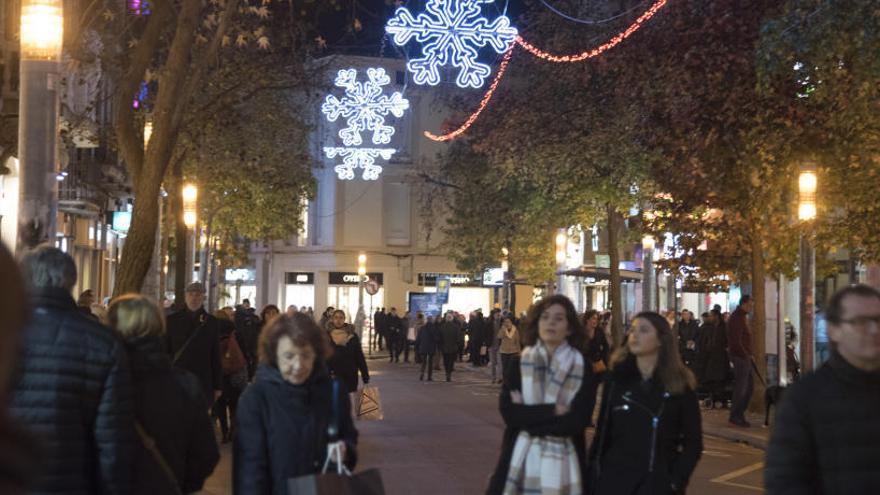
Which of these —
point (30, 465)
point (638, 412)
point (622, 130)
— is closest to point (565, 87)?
point (622, 130)

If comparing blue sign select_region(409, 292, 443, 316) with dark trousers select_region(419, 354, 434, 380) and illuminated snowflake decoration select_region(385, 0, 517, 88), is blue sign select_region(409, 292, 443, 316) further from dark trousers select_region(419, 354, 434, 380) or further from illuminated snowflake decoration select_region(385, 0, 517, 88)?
illuminated snowflake decoration select_region(385, 0, 517, 88)

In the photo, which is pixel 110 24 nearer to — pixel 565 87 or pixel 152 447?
pixel 565 87

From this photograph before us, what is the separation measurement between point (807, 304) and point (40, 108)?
1277 centimetres

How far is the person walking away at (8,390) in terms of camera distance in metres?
1.79

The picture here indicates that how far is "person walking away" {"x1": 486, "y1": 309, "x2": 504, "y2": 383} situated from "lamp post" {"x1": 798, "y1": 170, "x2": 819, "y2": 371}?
15.1 meters

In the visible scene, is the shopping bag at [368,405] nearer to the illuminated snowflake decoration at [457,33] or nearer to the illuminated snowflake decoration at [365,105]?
the illuminated snowflake decoration at [457,33]

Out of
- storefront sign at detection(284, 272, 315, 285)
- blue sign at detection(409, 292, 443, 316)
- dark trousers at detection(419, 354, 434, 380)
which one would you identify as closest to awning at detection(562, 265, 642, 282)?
dark trousers at detection(419, 354, 434, 380)

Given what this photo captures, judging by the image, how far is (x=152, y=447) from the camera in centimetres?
590

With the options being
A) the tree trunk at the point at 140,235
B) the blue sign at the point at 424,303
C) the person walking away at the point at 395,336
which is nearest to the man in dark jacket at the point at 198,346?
the tree trunk at the point at 140,235

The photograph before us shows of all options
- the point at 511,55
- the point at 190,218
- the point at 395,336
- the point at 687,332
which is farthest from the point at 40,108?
the point at 395,336

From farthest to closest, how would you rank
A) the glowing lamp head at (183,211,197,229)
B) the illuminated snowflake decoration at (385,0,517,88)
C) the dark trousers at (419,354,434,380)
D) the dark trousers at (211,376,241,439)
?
1. the dark trousers at (419,354,434,380)
2. the glowing lamp head at (183,211,197,229)
3. the illuminated snowflake decoration at (385,0,517,88)
4. the dark trousers at (211,376,241,439)

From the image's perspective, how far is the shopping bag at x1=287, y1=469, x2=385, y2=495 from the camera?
546cm

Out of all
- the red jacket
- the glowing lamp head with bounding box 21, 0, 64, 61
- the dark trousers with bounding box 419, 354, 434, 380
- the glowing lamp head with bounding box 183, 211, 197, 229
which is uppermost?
the glowing lamp head with bounding box 21, 0, 64, 61

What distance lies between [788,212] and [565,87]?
7666mm
